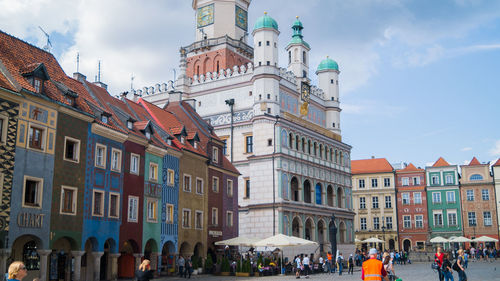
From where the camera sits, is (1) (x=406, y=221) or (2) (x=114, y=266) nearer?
(2) (x=114, y=266)

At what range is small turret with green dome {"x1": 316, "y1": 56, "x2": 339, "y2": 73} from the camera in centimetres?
6456

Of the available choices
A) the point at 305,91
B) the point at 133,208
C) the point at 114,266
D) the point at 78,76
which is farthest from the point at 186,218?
the point at 305,91

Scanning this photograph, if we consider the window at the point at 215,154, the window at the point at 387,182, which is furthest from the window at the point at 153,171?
the window at the point at 387,182

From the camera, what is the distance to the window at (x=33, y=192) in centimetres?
2352

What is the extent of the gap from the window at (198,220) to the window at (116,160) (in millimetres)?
8980

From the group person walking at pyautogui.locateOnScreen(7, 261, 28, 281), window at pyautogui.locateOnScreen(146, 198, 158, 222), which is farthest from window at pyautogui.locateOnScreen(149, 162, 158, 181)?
person walking at pyautogui.locateOnScreen(7, 261, 28, 281)

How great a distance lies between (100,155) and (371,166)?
61509 mm

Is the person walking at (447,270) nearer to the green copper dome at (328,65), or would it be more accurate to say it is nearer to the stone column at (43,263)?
the stone column at (43,263)

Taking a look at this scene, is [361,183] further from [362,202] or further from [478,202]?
[478,202]

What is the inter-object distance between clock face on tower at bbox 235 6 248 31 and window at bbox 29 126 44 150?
3939 cm

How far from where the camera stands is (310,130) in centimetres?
5656

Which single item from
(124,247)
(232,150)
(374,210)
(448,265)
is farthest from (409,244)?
(448,265)

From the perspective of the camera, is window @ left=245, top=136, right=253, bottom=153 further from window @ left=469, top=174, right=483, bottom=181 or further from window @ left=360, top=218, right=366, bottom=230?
window @ left=469, top=174, right=483, bottom=181

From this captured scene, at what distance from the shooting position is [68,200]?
1017 inches
